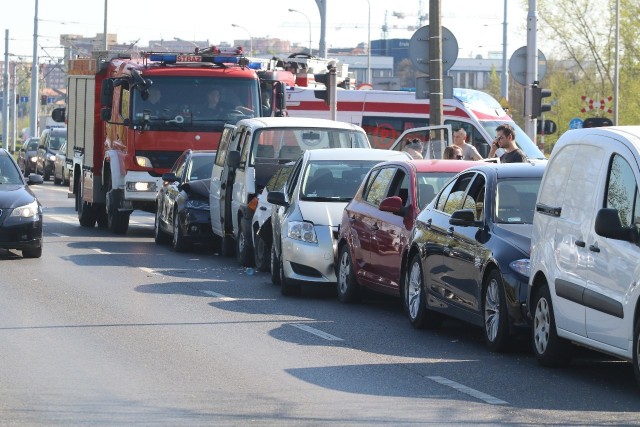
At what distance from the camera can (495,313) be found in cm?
1196

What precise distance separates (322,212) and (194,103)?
9314mm

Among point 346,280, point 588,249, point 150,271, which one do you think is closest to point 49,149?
point 150,271

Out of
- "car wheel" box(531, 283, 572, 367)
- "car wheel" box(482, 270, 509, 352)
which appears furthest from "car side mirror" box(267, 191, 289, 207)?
"car wheel" box(531, 283, 572, 367)

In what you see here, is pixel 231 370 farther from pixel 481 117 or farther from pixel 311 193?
pixel 481 117

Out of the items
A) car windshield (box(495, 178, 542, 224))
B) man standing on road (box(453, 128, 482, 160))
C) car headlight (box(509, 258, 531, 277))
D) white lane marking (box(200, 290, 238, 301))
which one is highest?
man standing on road (box(453, 128, 482, 160))

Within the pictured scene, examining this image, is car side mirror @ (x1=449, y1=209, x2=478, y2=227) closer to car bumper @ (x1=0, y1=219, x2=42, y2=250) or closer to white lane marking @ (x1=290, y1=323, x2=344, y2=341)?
white lane marking @ (x1=290, y1=323, x2=344, y2=341)

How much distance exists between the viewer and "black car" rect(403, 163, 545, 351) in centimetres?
1180

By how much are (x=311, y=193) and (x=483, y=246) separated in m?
5.36

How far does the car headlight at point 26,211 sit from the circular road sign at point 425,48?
5.62 m

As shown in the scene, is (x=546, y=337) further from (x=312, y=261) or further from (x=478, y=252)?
(x=312, y=261)

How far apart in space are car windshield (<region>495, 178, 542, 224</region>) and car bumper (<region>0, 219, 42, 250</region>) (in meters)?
9.79

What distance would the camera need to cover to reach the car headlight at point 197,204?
76.1 ft

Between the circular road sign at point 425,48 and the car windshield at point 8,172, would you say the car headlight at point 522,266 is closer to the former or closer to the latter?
the circular road sign at point 425,48

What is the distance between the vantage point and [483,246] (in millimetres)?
12188
